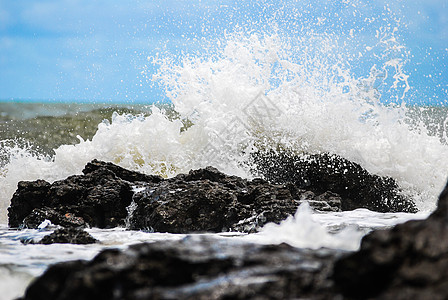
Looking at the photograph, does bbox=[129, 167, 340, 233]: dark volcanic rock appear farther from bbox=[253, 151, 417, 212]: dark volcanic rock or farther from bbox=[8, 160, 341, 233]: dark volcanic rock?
bbox=[253, 151, 417, 212]: dark volcanic rock

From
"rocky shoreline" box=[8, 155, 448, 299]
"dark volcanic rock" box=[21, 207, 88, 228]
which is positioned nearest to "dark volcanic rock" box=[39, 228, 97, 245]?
"dark volcanic rock" box=[21, 207, 88, 228]

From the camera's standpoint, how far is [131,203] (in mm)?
5730

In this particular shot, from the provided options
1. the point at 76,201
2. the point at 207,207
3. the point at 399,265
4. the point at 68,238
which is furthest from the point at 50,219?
the point at 399,265

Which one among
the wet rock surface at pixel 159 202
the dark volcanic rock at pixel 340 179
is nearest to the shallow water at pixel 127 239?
the wet rock surface at pixel 159 202

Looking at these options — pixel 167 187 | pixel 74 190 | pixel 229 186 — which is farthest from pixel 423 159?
pixel 74 190

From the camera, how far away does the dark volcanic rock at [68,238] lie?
409cm

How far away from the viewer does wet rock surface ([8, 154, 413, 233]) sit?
5.03m

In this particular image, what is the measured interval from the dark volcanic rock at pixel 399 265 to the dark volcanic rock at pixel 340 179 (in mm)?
5407

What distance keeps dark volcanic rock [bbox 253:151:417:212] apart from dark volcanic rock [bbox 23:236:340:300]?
5307mm

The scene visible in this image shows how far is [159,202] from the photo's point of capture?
5.13m

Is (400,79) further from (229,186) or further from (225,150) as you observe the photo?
(229,186)

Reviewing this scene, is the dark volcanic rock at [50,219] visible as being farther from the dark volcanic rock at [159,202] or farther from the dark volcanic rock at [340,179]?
the dark volcanic rock at [340,179]

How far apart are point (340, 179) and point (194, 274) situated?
5665 mm

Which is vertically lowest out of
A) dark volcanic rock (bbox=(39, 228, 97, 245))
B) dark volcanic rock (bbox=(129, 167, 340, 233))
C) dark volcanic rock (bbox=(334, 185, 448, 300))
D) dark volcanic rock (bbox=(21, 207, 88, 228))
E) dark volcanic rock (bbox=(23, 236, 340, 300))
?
dark volcanic rock (bbox=(21, 207, 88, 228))
